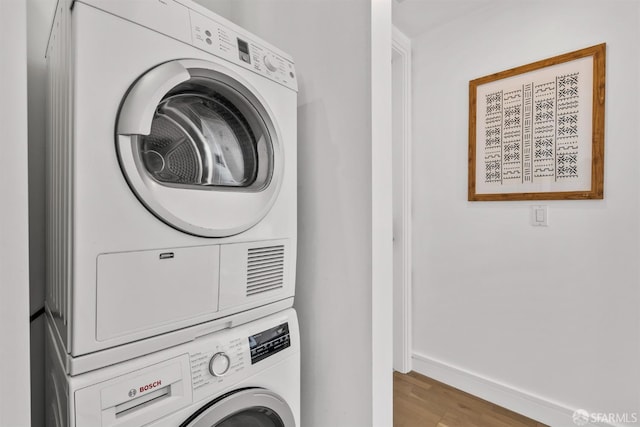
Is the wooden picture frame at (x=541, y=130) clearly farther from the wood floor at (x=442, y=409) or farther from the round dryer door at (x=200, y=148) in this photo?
the round dryer door at (x=200, y=148)

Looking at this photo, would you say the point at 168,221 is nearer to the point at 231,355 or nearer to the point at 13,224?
the point at 13,224

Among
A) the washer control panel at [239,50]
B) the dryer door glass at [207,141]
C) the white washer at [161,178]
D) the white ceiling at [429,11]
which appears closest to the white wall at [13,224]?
the white washer at [161,178]

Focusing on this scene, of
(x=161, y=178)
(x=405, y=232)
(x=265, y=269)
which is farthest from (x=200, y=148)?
(x=405, y=232)

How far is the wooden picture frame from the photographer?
5.15ft

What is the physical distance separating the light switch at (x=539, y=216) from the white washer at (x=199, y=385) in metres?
1.53

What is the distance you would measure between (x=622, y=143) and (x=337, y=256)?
154 cm

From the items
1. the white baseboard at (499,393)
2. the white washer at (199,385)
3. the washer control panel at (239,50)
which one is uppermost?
the washer control panel at (239,50)

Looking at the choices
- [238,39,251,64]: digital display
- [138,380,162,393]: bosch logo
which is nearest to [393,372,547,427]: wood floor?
[138,380,162,393]: bosch logo

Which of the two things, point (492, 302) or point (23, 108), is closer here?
point (23, 108)

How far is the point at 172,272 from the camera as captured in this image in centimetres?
69

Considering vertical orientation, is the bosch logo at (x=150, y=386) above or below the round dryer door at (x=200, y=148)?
below

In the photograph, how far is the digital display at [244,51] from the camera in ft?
2.77

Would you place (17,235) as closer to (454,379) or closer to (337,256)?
(337,256)

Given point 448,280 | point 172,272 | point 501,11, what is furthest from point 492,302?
point 172,272
